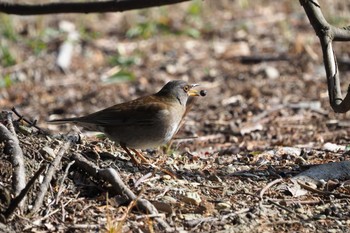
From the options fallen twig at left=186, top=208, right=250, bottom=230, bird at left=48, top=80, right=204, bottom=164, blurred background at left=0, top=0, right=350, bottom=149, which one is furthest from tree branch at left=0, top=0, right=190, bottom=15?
fallen twig at left=186, top=208, right=250, bottom=230

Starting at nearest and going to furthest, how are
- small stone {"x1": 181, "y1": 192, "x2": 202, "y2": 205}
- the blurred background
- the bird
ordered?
small stone {"x1": 181, "y1": 192, "x2": 202, "y2": 205}
the bird
the blurred background

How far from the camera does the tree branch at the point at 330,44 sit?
5.77 metres

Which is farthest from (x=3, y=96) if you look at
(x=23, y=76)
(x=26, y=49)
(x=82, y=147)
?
(x=82, y=147)

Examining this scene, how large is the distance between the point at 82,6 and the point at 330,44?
233 cm

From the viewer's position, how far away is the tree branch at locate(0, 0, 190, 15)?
263 inches

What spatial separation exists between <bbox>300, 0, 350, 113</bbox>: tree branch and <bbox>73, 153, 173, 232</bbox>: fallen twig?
1.70 meters

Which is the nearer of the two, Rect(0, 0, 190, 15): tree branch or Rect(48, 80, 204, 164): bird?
Rect(48, 80, 204, 164): bird

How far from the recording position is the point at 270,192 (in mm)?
5367

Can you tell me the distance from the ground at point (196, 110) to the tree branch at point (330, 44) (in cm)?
65

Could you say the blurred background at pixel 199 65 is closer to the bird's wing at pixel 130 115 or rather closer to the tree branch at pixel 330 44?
the bird's wing at pixel 130 115

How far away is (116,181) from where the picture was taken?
5.00m

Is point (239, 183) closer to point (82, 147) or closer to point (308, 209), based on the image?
point (308, 209)

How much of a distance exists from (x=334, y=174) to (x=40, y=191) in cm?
225

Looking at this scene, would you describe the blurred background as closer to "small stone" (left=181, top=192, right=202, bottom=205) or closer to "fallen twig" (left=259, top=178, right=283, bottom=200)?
"fallen twig" (left=259, top=178, right=283, bottom=200)
